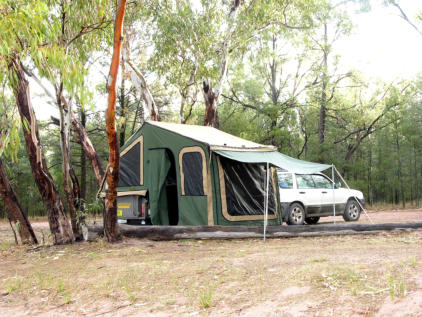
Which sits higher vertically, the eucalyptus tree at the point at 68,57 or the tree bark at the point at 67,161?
the eucalyptus tree at the point at 68,57

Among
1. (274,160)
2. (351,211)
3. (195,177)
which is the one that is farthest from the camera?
(351,211)

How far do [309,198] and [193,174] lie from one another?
3569mm

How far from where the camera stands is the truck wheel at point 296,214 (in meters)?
10.8

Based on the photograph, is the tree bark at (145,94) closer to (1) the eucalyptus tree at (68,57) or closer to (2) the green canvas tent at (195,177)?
(2) the green canvas tent at (195,177)

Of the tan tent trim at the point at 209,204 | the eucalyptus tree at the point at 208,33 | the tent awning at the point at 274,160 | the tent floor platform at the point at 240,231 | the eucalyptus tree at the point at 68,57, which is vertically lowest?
the tent floor platform at the point at 240,231

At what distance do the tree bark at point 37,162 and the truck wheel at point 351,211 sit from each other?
25.0ft

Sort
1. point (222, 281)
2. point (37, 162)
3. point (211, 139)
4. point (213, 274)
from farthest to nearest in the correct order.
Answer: point (211, 139) → point (37, 162) → point (213, 274) → point (222, 281)

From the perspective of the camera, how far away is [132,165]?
10.5 metres

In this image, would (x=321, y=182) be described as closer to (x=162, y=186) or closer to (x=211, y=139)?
(x=211, y=139)

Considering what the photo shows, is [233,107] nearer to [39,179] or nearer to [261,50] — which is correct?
[261,50]

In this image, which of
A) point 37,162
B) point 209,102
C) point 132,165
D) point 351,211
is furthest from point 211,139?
point 209,102

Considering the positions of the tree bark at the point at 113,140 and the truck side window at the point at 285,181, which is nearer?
the tree bark at the point at 113,140

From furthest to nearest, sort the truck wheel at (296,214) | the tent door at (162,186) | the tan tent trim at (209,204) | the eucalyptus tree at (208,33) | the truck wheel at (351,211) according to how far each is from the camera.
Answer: the eucalyptus tree at (208,33) → the truck wheel at (351,211) → the truck wheel at (296,214) → the tent door at (162,186) → the tan tent trim at (209,204)

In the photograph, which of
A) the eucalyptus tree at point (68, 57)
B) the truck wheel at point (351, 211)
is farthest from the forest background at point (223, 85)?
the truck wheel at point (351, 211)
